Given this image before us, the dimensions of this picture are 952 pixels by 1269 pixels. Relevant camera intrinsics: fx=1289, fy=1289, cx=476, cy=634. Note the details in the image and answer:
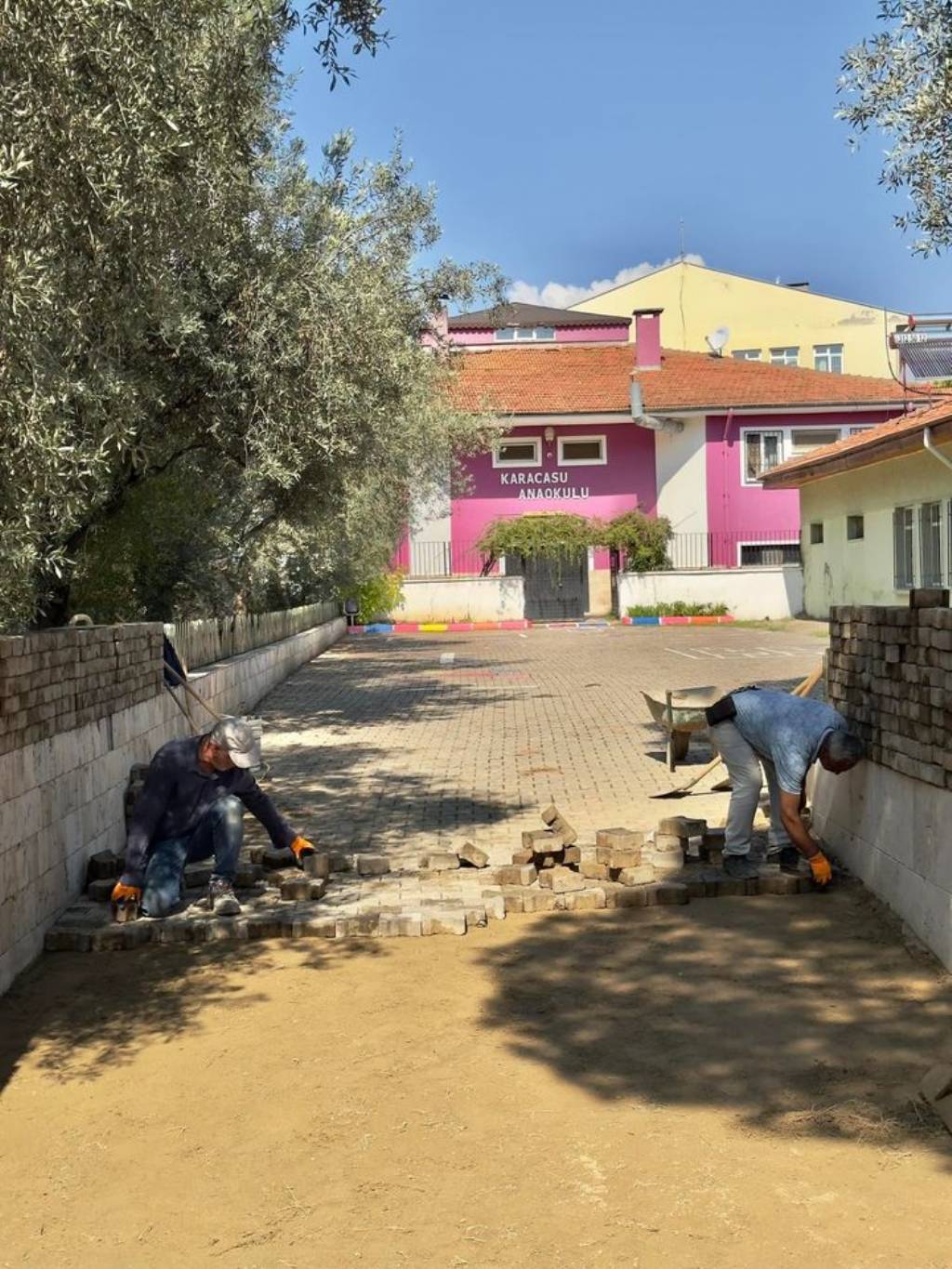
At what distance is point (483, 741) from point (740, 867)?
637 cm

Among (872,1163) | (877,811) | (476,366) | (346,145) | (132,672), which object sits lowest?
(872,1163)

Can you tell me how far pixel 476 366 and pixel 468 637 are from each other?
15.0 meters

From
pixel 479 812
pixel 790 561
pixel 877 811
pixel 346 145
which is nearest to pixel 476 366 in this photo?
pixel 790 561

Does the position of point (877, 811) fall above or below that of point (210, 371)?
below

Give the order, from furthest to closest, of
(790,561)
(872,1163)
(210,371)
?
(790,561), (210,371), (872,1163)

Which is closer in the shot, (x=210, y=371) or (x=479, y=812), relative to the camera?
(x=479, y=812)

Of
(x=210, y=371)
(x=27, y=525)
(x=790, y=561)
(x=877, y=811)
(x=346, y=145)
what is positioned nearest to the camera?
(x=27, y=525)

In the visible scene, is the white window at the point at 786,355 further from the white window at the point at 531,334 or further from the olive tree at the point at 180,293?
the olive tree at the point at 180,293

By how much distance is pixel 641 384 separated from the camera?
4306cm

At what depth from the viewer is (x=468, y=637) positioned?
3328 centimetres

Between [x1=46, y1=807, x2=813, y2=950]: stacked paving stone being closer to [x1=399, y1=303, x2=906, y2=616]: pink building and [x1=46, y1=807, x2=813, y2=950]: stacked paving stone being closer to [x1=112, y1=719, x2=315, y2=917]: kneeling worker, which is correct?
[x1=112, y1=719, x2=315, y2=917]: kneeling worker

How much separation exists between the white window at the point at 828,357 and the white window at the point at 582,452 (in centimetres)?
1722

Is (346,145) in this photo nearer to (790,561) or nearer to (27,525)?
(27,525)

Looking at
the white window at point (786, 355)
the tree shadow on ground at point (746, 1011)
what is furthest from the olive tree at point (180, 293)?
the white window at point (786, 355)
